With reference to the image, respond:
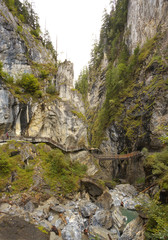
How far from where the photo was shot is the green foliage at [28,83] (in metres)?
20.6

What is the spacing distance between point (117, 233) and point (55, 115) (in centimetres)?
1593

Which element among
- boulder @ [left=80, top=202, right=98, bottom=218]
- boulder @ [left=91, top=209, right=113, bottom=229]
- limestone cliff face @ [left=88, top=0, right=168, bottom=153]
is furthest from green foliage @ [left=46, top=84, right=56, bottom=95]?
boulder @ [left=91, top=209, right=113, bottom=229]

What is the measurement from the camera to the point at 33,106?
20.1 m

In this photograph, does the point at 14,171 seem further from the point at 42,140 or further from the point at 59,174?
the point at 42,140

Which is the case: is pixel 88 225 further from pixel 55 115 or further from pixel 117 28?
pixel 117 28

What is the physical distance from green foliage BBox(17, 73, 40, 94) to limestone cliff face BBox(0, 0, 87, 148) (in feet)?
6.08

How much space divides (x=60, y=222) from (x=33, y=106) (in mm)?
15042

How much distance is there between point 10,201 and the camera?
33.8 feet

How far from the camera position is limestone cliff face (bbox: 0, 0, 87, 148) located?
1813 cm

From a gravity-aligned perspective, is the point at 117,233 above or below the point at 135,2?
below

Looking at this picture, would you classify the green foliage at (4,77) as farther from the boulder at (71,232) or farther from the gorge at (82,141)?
the boulder at (71,232)

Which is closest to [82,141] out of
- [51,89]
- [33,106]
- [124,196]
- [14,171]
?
[33,106]

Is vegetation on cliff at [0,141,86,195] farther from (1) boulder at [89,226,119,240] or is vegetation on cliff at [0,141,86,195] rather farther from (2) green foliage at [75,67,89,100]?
(2) green foliage at [75,67,89,100]

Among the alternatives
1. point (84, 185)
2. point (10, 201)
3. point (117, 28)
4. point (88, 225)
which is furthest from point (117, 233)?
point (117, 28)
